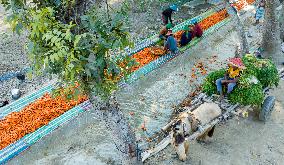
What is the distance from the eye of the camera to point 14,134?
9602 mm

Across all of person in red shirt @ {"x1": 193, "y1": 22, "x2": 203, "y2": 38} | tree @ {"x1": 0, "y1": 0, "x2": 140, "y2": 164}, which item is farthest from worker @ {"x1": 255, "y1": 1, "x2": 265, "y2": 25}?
tree @ {"x1": 0, "y1": 0, "x2": 140, "y2": 164}

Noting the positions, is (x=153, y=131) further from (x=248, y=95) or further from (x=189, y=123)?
(x=248, y=95)

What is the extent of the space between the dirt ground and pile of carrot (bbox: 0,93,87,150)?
0.48 meters

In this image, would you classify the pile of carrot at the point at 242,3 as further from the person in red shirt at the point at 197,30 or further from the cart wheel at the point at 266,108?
the cart wheel at the point at 266,108

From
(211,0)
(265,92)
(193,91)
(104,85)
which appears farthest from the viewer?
(211,0)

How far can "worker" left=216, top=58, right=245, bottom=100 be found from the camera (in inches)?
363

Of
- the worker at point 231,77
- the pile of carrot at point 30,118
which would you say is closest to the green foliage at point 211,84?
the worker at point 231,77

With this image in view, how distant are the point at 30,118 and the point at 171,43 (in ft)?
17.5

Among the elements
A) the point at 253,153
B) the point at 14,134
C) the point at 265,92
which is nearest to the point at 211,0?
the point at 265,92

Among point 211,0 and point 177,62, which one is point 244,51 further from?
point 211,0

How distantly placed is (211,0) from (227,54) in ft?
16.3

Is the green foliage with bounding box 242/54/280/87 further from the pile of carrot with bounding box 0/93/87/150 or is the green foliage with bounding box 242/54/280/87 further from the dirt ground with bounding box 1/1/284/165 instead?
the pile of carrot with bounding box 0/93/87/150

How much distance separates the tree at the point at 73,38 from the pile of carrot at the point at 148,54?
5.86m

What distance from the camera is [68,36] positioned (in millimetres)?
5305
